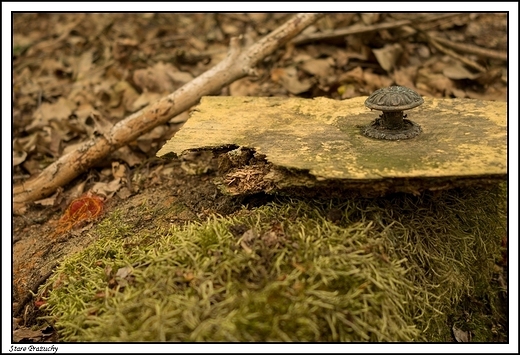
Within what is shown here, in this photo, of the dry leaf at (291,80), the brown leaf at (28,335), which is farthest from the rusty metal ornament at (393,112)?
the brown leaf at (28,335)

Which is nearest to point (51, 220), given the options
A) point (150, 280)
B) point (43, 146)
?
point (43, 146)

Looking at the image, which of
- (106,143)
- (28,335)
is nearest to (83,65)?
(106,143)

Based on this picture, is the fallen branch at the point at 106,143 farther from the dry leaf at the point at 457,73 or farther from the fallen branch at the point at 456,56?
the fallen branch at the point at 456,56

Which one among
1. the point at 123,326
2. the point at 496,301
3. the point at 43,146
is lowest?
the point at 496,301

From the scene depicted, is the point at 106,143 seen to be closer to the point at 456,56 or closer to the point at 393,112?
the point at 393,112

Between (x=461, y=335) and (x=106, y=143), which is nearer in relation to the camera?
(x=461, y=335)

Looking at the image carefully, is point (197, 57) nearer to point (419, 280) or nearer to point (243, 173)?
point (243, 173)

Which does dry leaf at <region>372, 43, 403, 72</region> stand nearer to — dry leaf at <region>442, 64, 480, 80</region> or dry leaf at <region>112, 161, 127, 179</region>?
dry leaf at <region>442, 64, 480, 80</region>

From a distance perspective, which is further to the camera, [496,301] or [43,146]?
[43,146]
